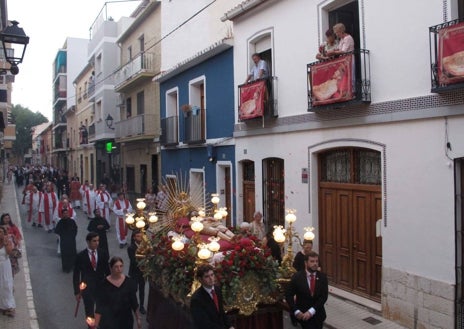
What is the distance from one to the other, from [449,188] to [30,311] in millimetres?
7083

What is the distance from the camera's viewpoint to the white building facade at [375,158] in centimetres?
684

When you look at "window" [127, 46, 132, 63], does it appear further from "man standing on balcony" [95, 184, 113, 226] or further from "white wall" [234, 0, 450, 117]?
"white wall" [234, 0, 450, 117]

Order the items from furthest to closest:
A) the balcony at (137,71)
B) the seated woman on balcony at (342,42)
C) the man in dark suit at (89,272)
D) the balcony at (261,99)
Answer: the balcony at (137,71) → the balcony at (261,99) → the seated woman on balcony at (342,42) → the man in dark suit at (89,272)

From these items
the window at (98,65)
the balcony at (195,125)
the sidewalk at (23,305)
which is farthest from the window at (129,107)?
the sidewalk at (23,305)

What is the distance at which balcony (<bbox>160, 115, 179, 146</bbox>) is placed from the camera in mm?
17078

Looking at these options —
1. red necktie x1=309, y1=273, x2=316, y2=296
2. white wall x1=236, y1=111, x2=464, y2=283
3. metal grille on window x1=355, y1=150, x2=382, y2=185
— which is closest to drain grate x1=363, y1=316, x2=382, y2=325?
white wall x1=236, y1=111, x2=464, y2=283

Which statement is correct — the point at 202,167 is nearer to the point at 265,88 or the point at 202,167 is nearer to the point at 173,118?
the point at 173,118

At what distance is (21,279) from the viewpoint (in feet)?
33.0

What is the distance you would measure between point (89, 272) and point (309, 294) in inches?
132

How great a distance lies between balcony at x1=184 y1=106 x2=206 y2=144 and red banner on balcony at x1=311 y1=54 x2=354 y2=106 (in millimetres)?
6333

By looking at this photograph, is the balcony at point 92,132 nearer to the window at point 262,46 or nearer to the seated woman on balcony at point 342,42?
the window at point 262,46

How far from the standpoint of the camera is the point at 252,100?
11.4 m

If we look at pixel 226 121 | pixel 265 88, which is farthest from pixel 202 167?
pixel 265 88

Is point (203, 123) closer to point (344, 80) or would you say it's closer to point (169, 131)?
point (169, 131)
